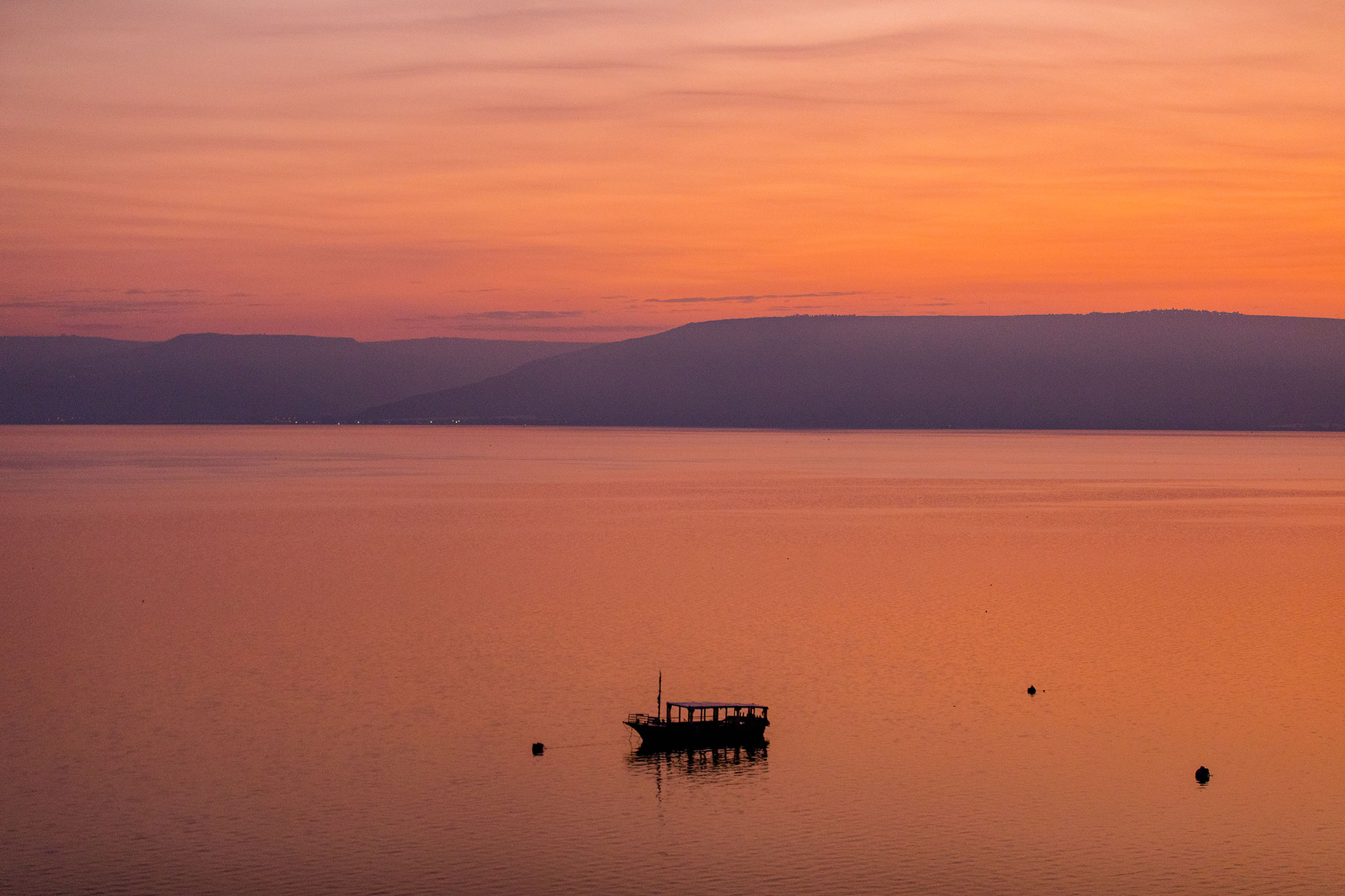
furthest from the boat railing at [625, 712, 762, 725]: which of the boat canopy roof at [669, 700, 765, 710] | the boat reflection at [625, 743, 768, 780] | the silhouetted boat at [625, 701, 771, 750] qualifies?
the boat reflection at [625, 743, 768, 780]

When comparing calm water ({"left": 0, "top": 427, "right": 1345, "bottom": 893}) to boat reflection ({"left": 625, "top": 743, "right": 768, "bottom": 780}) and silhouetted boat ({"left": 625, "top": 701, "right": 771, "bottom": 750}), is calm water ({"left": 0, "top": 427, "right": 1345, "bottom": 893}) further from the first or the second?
silhouetted boat ({"left": 625, "top": 701, "right": 771, "bottom": 750})

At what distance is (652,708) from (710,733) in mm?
6455

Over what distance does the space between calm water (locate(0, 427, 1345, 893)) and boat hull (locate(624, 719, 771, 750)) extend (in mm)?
755

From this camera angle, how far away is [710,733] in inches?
1940

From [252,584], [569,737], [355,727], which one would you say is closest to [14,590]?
[252,584]

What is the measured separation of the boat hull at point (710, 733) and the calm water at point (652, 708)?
2.48 ft

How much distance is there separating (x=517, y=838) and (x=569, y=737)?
10.9m

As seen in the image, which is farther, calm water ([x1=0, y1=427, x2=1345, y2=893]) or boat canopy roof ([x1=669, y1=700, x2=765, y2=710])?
boat canopy roof ([x1=669, y1=700, x2=765, y2=710])

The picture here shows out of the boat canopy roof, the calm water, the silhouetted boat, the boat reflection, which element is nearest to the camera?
the calm water

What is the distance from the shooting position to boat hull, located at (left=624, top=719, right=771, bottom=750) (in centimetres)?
4906

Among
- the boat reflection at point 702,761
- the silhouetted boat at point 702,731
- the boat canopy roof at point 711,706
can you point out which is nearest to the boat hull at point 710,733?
the silhouetted boat at point 702,731

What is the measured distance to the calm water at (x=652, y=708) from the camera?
126 feet

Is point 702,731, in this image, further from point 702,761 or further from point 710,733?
point 702,761

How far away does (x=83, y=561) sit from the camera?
104562 millimetres
